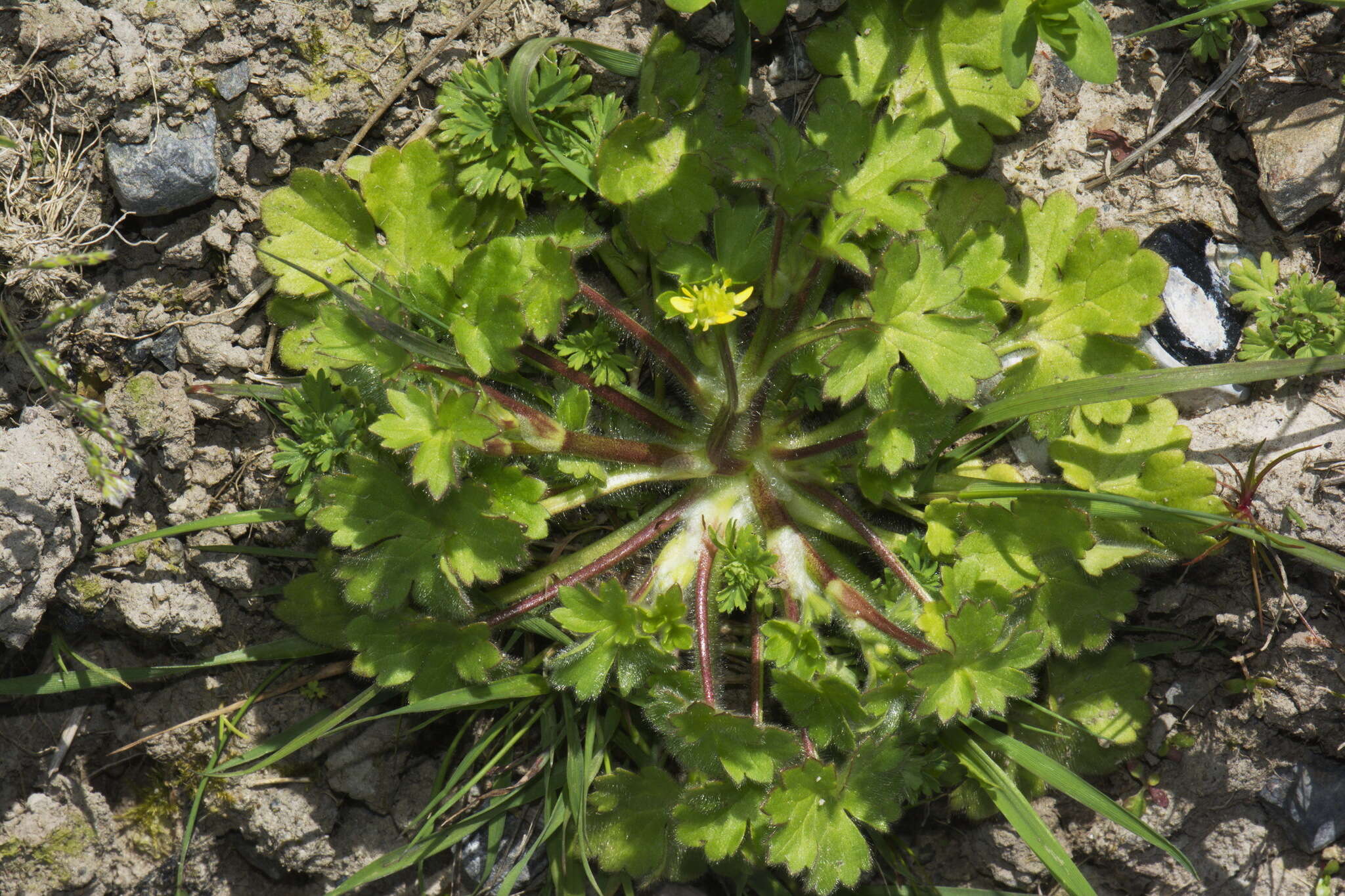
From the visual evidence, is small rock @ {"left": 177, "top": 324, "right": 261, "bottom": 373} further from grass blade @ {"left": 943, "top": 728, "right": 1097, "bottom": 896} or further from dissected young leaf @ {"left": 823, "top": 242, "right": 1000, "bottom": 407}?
grass blade @ {"left": 943, "top": 728, "right": 1097, "bottom": 896}

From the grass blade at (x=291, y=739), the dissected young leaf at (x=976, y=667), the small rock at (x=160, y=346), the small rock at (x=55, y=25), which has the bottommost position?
the grass blade at (x=291, y=739)

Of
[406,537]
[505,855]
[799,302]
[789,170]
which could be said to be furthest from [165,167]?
[505,855]

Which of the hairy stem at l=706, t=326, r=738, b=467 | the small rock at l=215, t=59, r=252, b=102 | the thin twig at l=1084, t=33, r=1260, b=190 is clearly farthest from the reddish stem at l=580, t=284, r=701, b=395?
the thin twig at l=1084, t=33, r=1260, b=190

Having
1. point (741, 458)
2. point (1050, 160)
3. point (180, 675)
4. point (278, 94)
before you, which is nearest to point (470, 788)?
point (180, 675)

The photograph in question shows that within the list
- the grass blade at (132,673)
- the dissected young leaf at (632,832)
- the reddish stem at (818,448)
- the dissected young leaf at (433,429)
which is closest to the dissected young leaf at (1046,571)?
the reddish stem at (818,448)

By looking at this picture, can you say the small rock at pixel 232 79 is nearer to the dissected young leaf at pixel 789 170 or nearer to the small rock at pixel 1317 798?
the dissected young leaf at pixel 789 170

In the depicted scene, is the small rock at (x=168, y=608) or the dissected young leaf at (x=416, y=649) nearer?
the dissected young leaf at (x=416, y=649)
